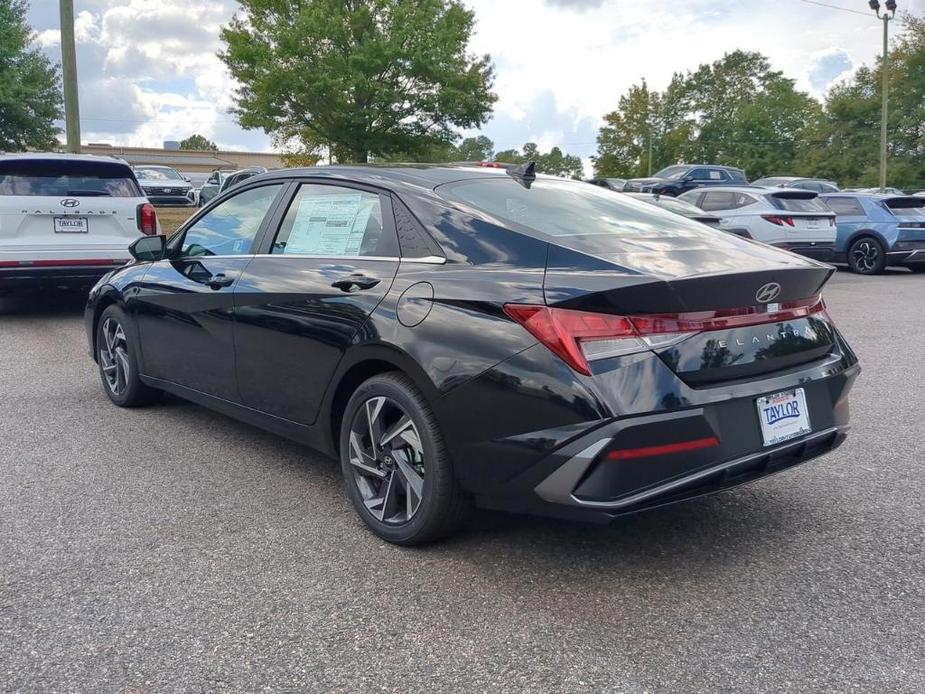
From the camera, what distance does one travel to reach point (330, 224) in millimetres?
4234

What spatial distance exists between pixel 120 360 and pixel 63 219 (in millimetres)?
3902

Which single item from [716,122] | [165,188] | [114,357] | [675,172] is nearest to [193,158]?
[716,122]

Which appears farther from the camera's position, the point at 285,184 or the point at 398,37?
the point at 398,37

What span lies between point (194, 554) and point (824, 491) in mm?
2880

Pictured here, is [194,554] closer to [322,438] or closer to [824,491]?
[322,438]

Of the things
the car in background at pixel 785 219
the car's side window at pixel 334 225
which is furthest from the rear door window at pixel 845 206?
the car's side window at pixel 334 225

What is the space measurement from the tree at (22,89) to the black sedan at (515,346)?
87.6 ft

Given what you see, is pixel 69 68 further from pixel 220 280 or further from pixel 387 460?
pixel 387 460

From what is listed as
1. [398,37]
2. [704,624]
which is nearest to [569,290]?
[704,624]

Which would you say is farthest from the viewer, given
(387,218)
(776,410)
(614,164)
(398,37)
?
(614,164)

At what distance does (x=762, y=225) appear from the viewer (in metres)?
14.8

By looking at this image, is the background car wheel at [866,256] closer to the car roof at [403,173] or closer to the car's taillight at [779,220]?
the car's taillight at [779,220]

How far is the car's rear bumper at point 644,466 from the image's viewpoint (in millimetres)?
2980

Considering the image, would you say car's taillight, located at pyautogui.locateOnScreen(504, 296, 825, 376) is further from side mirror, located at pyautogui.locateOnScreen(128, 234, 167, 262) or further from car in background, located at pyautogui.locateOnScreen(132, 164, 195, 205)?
car in background, located at pyautogui.locateOnScreen(132, 164, 195, 205)
